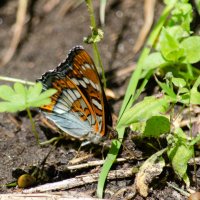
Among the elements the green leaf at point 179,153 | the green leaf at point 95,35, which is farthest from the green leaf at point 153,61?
the green leaf at point 179,153

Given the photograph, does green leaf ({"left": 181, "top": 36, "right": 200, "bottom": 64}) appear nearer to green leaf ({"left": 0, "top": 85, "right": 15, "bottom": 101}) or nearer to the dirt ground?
the dirt ground

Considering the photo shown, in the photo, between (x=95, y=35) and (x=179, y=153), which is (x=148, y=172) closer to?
(x=179, y=153)

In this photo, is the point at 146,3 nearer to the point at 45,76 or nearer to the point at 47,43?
the point at 47,43

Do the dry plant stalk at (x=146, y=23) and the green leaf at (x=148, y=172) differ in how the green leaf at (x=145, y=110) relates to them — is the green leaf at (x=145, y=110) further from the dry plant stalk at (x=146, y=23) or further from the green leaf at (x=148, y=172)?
the dry plant stalk at (x=146, y=23)

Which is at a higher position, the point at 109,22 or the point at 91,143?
the point at 109,22

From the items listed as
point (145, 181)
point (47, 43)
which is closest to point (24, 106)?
point (145, 181)
